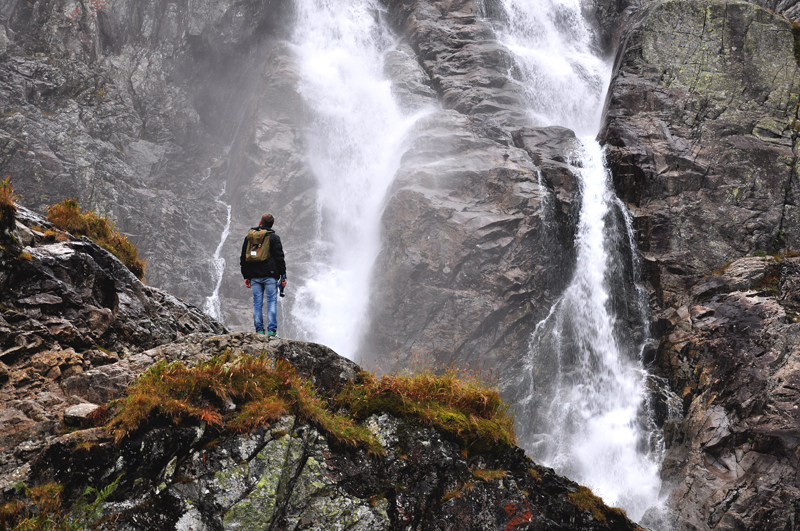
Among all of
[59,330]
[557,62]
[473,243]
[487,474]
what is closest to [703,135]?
[473,243]

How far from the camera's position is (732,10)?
2334 centimetres

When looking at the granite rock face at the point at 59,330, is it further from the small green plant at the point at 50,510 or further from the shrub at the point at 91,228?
the shrub at the point at 91,228

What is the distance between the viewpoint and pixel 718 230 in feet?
63.4

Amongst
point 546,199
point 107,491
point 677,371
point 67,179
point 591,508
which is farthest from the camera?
point 67,179

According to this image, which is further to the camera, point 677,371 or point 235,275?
point 235,275

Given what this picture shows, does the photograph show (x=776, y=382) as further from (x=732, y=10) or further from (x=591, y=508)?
(x=732, y=10)

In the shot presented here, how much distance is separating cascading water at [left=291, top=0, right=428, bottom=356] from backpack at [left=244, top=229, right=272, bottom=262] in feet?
43.8

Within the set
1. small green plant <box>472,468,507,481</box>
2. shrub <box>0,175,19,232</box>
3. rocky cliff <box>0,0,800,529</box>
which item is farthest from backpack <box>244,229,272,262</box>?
small green plant <box>472,468,507,481</box>

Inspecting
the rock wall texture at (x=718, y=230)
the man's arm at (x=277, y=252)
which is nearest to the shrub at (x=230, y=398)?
the man's arm at (x=277, y=252)

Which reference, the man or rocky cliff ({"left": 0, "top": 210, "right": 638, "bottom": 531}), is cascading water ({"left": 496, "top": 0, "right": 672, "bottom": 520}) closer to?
rocky cliff ({"left": 0, "top": 210, "right": 638, "bottom": 531})

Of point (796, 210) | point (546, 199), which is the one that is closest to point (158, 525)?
point (546, 199)

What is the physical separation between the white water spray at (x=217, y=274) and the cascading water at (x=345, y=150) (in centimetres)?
357

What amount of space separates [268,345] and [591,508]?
14.7 ft

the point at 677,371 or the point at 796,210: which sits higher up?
the point at 796,210
